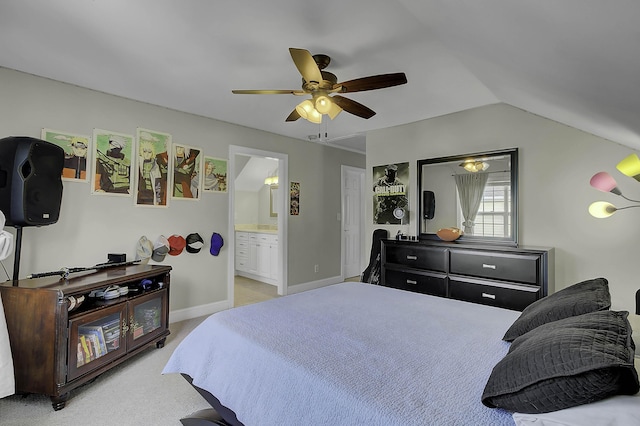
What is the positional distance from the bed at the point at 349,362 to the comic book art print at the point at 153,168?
2.17 m

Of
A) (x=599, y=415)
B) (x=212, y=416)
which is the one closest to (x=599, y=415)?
(x=599, y=415)

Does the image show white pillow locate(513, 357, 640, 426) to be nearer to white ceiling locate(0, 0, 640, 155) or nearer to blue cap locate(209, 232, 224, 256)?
white ceiling locate(0, 0, 640, 155)

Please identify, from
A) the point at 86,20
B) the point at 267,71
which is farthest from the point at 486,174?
the point at 86,20

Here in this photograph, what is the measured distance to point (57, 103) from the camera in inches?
112

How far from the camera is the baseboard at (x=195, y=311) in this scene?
357 cm

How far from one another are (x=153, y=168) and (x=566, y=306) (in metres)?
3.70

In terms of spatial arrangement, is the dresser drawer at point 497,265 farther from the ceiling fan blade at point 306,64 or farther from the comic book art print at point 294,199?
the comic book art print at point 294,199

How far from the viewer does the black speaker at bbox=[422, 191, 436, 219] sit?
3.75 m

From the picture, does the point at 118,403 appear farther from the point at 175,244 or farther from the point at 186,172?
the point at 186,172

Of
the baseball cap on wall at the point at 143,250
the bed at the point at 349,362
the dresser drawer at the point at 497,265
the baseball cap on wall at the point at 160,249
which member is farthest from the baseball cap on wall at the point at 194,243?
the dresser drawer at the point at 497,265

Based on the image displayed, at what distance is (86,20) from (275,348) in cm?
228

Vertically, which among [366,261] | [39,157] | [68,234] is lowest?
[366,261]

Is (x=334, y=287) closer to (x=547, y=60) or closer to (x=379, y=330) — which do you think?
(x=379, y=330)

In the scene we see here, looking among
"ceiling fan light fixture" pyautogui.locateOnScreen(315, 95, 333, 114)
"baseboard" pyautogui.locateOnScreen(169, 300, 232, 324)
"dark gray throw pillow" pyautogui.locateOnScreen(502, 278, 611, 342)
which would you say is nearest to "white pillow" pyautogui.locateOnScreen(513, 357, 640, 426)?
"dark gray throw pillow" pyautogui.locateOnScreen(502, 278, 611, 342)
